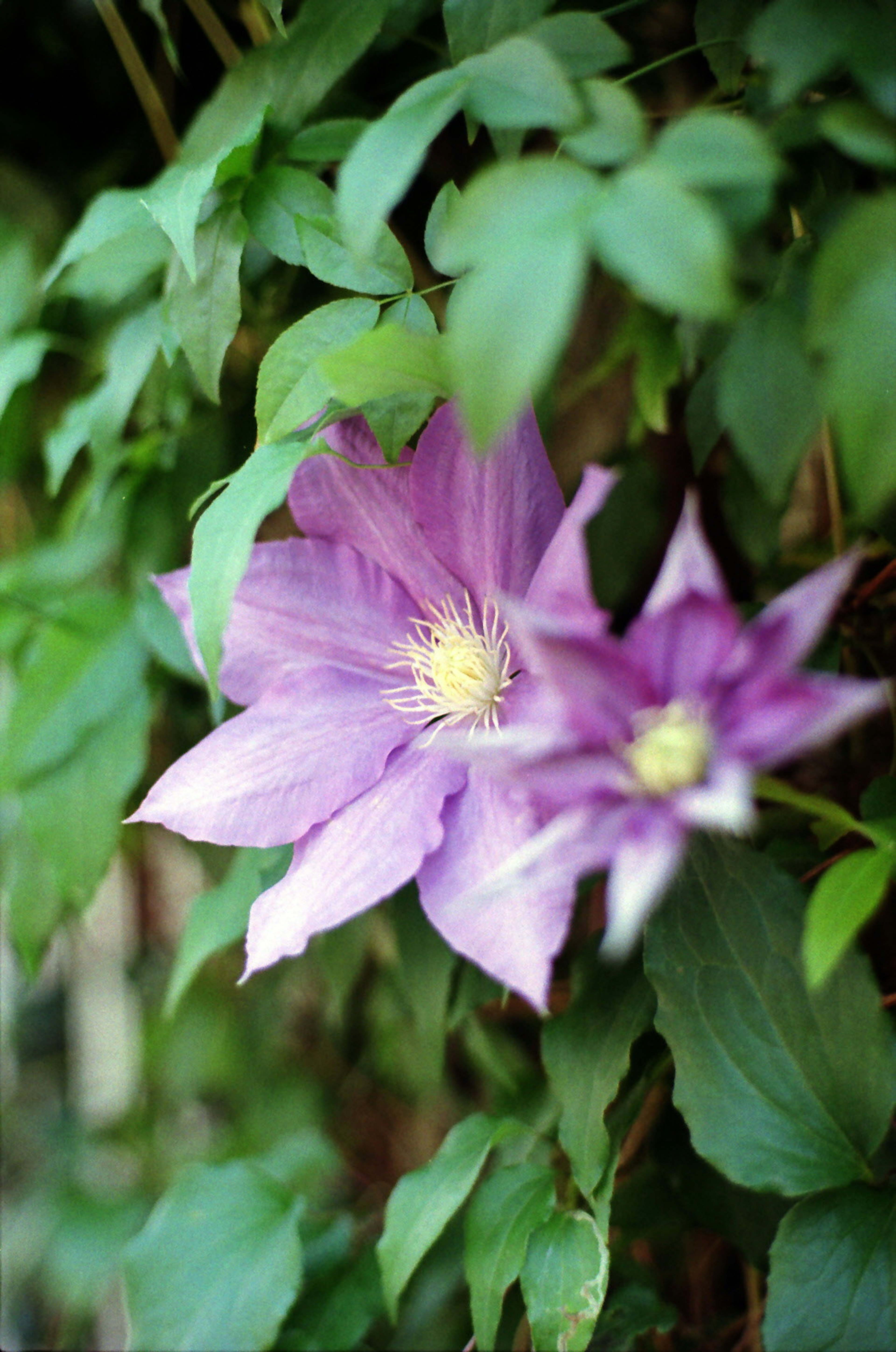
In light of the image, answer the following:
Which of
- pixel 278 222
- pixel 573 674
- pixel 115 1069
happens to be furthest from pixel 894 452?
pixel 115 1069

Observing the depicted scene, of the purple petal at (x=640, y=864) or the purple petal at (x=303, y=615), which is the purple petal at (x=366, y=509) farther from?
the purple petal at (x=640, y=864)

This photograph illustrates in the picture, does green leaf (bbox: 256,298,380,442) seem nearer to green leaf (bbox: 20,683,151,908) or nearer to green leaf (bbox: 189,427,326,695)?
green leaf (bbox: 189,427,326,695)

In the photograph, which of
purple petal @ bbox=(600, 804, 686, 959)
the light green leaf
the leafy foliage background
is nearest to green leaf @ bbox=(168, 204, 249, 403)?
the leafy foliage background

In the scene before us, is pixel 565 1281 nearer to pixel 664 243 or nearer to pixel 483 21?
pixel 664 243

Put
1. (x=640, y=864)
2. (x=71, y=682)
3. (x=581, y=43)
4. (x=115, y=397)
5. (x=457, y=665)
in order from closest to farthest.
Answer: (x=640, y=864)
(x=581, y=43)
(x=457, y=665)
(x=115, y=397)
(x=71, y=682)

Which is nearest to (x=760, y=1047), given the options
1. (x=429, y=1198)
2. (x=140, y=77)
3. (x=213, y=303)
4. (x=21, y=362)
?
(x=429, y=1198)

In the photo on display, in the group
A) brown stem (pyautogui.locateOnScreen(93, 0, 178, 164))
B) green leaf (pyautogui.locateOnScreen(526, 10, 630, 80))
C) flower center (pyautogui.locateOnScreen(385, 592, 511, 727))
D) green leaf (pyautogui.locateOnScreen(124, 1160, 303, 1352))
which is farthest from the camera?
brown stem (pyautogui.locateOnScreen(93, 0, 178, 164))

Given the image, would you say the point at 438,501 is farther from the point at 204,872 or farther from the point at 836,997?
the point at 204,872
